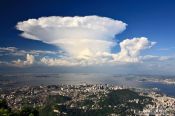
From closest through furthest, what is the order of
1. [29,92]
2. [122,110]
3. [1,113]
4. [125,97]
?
[1,113] → [122,110] → [125,97] → [29,92]

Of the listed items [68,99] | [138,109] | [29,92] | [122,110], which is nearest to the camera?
[122,110]

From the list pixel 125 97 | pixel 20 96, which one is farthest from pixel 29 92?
pixel 125 97

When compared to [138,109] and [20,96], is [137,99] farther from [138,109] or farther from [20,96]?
[20,96]

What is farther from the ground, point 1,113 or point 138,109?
point 1,113

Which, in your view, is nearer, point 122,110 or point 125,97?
point 122,110

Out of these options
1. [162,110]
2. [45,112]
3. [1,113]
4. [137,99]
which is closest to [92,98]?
[137,99]

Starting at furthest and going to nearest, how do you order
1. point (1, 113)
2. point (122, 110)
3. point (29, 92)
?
point (29, 92), point (122, 110), point (1, 113)

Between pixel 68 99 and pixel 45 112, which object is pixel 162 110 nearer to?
pixel 68 99

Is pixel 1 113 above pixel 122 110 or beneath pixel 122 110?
above

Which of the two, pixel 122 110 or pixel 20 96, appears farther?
pixel 20 96
